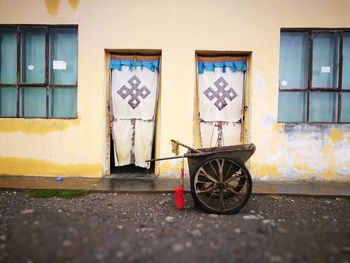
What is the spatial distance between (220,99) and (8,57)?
464 centimetres

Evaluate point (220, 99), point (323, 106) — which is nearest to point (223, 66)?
point (220, 99)

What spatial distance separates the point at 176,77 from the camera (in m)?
6.08

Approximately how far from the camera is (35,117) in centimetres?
627

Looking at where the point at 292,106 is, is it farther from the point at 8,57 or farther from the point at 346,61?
the point at 8,57

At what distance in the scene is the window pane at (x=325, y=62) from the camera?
616 centimetres

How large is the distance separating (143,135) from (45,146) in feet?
6.71

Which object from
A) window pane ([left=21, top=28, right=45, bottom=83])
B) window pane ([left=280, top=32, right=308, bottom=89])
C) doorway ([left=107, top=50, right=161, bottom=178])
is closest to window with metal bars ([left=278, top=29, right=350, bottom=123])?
window pane ([left=280, top=32, right=308, bottom=89])

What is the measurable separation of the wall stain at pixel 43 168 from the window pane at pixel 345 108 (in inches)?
206

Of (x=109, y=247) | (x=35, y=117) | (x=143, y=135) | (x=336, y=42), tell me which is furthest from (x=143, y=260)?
(x=336, y=42)

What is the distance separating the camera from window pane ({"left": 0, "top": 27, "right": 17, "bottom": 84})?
6.28 metres

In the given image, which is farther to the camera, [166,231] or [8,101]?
[8,101]

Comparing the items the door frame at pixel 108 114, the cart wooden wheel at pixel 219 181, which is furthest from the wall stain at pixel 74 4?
the cart wooden wheel at pixel 219 181

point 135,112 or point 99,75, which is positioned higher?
point 99,75

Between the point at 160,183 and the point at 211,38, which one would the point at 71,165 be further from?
the point at 211,38
